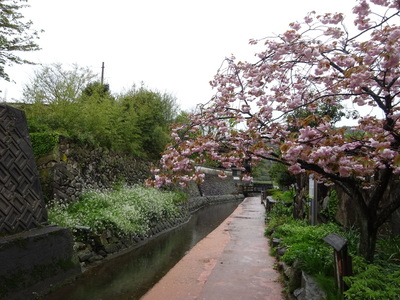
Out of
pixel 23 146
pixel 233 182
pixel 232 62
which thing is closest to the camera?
pixel 23 146

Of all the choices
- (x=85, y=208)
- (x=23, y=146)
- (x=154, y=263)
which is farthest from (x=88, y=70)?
(x=154, y=263)

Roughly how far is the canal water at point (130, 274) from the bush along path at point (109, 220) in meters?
0.32

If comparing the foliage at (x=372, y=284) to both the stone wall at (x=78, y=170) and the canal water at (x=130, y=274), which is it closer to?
the canal water at (x=130, y=274)

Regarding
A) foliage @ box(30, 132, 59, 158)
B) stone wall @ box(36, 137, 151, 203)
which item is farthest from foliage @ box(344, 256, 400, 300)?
foliage @ box(30, 132, 59, 158)

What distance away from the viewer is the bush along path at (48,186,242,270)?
6840 mm

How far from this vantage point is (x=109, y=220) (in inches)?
306

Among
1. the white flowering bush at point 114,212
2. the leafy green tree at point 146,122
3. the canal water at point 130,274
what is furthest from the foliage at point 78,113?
the canal water at point 130,274

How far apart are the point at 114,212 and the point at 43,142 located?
2.66 metres

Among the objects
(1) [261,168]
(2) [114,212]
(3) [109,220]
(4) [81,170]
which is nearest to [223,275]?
(3) [109,220]

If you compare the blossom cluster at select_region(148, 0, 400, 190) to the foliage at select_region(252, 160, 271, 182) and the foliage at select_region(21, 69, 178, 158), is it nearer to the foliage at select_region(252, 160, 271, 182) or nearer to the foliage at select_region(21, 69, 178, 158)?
the foliage at select_region(21, 69, 178, 158)

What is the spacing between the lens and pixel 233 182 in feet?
129

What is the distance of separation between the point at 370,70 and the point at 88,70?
34.7ft

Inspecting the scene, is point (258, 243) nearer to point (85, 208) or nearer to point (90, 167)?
point (85, 208)

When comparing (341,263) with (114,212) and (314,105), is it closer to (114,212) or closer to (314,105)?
(314,105)
